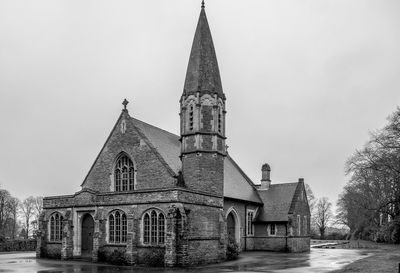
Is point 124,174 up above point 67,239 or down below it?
above

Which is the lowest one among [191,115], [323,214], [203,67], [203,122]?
[323,214]

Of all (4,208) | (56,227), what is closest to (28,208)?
(4,208)

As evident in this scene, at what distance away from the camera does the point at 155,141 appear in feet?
107

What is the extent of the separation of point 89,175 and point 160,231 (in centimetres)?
1017

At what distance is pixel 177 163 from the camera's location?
32.1 m

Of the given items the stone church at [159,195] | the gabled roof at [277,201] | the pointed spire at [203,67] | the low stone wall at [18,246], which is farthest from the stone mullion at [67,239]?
the gabled roof at [277,201]

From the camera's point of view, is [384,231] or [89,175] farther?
[384,231]

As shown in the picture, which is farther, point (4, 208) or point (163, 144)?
point (4, 208)

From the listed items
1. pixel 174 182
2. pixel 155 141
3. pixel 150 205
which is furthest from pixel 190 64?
pixel 150 205

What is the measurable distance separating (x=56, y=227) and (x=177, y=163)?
10482 millimetres

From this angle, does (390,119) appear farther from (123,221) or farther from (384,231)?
(123,221)

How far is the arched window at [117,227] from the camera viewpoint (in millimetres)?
28797

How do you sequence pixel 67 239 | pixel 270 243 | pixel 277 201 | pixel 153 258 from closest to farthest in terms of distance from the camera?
pixel 153 258 → pixel 67 239 → pixel 270 243 → pixel 277 201

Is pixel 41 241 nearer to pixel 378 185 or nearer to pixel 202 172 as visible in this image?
pixel 202 172
